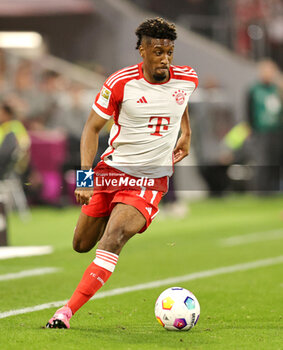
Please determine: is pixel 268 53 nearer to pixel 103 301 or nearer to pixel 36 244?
pixel 36 244

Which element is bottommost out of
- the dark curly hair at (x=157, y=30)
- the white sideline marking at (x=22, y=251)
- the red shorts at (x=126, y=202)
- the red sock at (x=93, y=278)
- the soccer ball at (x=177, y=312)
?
the white sideline marking at (x=22, y=251)

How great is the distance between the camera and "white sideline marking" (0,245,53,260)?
1090 centimetres

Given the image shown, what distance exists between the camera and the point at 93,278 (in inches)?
242

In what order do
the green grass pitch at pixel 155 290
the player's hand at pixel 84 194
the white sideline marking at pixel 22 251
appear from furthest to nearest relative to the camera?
1. the white sideline marking at pixel 22 251
2. the player's hand at pixel 84 194
3. the green grass pitch at pixel 155 290

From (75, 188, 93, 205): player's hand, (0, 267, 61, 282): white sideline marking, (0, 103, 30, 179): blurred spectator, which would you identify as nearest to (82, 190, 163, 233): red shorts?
(75, 188, 93, 205): player's hand

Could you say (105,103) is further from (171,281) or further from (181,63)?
(181,63)

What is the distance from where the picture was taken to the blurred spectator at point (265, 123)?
1973cm

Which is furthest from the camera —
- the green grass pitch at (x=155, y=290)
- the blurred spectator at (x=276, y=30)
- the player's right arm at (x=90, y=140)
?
the blurred spectator at (x=276, y=30)

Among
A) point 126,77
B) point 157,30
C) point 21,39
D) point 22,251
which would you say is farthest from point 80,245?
point 21,39

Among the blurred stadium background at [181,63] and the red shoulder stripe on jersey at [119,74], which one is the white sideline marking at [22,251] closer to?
the red shoulder stripe on jersey at [119,74]

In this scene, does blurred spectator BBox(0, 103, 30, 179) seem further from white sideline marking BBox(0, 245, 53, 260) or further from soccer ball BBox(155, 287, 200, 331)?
soccer ball BBox(155, 287, 200, 331)

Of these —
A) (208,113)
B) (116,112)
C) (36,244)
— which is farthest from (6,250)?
(208,113)

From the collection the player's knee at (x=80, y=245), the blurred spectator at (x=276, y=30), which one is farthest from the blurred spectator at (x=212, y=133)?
the player's knee at (x=80, y=245)

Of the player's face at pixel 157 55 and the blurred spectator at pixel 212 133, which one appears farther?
the blurred spectator at pixel 212 133
